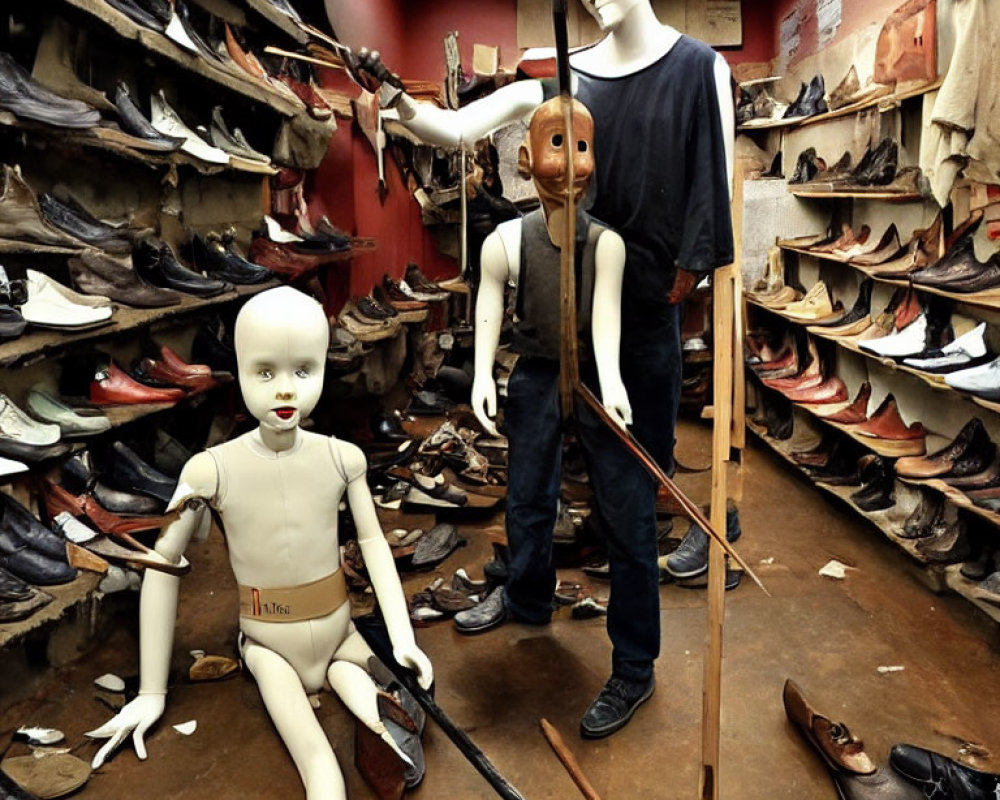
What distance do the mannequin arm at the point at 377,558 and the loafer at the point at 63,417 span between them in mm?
832

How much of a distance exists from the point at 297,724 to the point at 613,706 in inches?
32.5

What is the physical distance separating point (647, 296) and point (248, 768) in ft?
5.02

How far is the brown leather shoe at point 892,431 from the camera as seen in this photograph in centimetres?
378

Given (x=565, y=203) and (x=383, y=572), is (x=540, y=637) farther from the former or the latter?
(x=565, y=203)

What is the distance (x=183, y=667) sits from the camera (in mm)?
2723

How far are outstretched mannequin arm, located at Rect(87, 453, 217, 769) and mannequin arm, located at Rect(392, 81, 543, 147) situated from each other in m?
0.96

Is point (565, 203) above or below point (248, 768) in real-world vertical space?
above

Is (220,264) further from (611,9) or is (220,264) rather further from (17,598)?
(611,9)

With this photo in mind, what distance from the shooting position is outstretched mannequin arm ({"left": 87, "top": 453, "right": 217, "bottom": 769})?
223 cm

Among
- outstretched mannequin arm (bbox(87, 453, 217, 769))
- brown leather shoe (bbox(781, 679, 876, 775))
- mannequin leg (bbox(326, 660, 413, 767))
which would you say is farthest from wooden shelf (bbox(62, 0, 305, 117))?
→ brown leather shoe (bbox(781, 679, 876, 775))

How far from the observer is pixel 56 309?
252 centimetres

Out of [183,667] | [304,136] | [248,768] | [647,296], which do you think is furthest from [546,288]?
[304,136]

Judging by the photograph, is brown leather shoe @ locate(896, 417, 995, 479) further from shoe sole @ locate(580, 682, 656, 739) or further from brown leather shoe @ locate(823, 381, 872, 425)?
shoe sole @ locate(580, 682, 656, 739)

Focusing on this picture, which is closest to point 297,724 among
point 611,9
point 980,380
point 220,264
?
point 611,9
